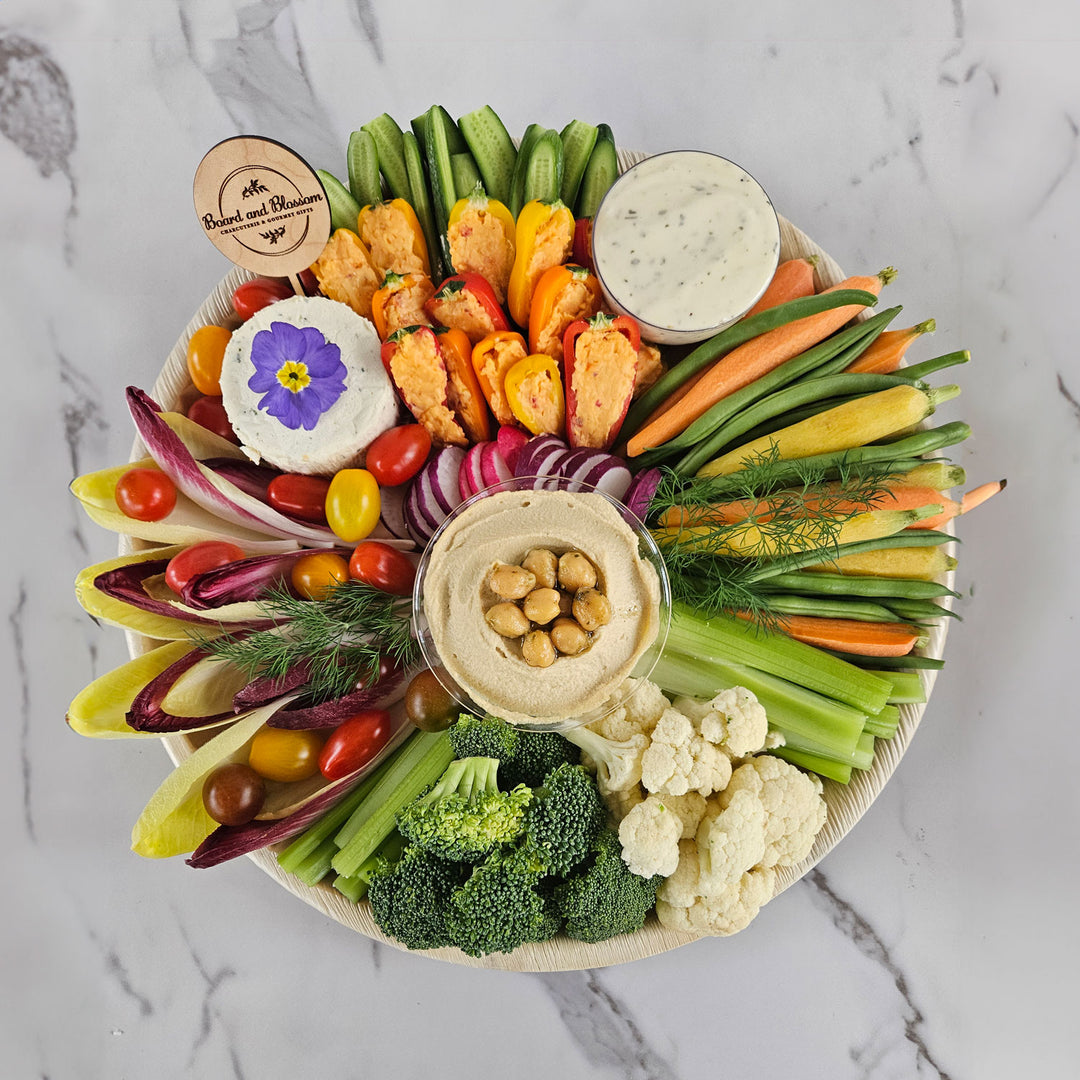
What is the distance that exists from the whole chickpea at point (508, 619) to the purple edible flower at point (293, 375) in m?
0.82

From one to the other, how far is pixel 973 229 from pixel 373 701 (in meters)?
2.69

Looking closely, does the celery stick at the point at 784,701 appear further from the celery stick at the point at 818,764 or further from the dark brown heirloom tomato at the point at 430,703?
the dark brown heirloom tomato at the point at 430,703

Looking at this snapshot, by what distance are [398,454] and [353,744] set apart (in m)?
0.84

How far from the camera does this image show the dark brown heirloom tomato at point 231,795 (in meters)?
2.42

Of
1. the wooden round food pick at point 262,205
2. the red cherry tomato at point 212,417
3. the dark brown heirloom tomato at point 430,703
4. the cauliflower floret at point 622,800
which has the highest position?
the wooden round food pick at point 262,205

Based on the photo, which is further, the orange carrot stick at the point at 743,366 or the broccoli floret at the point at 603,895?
the orange carrot stick at the point at 743,366

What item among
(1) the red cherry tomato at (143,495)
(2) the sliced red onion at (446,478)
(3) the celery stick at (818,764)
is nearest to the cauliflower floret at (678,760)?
(3) the celery stick at (818,764)

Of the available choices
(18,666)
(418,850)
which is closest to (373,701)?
(418,850)

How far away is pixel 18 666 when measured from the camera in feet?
10.4

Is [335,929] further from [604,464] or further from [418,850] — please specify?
[604,464]

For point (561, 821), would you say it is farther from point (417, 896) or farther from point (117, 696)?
point (117, 696)

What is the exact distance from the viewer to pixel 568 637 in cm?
211

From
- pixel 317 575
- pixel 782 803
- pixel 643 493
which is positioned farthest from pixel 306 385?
pixel 782 803

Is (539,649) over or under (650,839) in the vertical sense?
over
